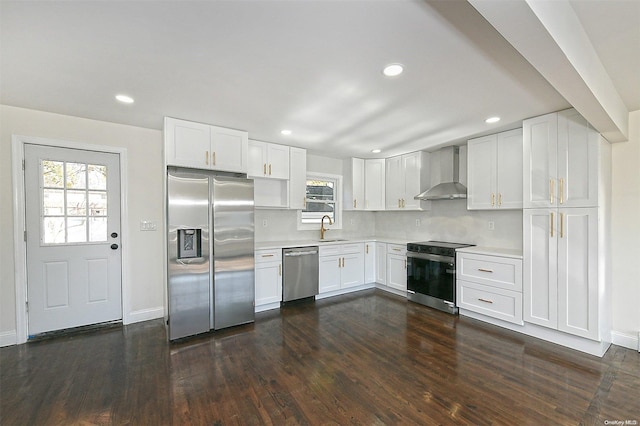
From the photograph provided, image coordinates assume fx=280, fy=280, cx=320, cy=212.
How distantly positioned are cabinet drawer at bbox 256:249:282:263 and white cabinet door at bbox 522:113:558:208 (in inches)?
121

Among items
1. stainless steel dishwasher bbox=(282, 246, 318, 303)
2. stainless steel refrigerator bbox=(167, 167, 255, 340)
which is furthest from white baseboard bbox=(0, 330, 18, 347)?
stainless steel dishwasher bbox=(282, 246, 318, 303)

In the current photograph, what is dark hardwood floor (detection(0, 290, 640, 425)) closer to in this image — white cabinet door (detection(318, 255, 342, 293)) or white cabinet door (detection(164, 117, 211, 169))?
white cabinet door (detection(318, 255, 342, 293))

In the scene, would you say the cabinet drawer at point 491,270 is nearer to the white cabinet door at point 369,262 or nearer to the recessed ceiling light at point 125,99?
the white cabinet door at point 369,262

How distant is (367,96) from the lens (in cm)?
253

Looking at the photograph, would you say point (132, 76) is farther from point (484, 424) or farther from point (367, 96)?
point (484, 424)

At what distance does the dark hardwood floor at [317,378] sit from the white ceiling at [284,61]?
7.86 ft

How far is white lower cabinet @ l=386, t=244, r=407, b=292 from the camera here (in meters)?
4.45

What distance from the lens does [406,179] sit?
4754mm

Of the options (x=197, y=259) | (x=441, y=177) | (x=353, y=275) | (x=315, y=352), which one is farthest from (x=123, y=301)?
(x=441, y=177)

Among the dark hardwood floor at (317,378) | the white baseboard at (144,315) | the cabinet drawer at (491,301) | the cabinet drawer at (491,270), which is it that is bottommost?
the dark hardwood floor at (317,378)

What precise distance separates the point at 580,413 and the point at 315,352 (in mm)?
1983

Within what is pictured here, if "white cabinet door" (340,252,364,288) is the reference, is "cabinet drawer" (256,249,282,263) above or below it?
above

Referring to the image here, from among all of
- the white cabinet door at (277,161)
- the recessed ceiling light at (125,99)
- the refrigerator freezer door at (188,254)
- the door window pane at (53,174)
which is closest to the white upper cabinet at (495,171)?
the white cabinet door at (277,161)

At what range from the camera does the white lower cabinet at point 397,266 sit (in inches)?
175
